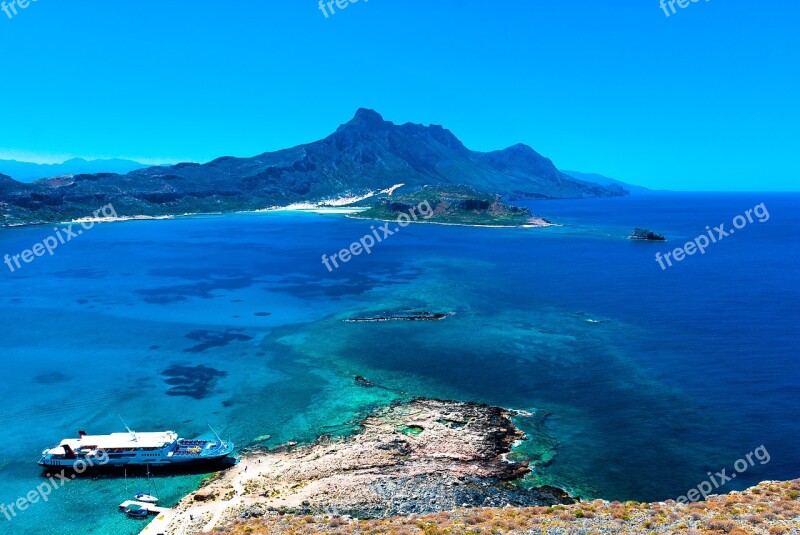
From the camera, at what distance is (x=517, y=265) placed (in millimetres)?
167875

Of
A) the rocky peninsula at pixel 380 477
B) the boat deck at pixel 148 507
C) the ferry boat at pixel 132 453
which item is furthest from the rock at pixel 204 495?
the ferry boat at pixel 132 453

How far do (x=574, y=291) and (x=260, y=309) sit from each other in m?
77.1

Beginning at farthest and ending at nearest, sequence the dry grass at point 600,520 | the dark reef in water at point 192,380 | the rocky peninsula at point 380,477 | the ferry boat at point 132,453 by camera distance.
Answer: the dark reef in water at point 192,380 → the ferry boat at point 132,453 → the rocky peninsula at point 380,477 → the dry grass at point 600,520

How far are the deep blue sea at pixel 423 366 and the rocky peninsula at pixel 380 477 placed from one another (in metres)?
3.18

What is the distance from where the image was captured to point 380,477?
48.2m

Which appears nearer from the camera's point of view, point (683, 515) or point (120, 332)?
point (683, 515)

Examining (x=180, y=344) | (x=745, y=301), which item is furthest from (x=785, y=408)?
(x=180, y=344)

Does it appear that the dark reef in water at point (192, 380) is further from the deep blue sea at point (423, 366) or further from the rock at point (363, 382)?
the rock at point (363, 382)

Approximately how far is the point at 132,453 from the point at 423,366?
132ft

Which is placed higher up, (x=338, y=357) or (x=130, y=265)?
(x=130, y=265)

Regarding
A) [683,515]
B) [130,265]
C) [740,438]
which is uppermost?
[130,265]

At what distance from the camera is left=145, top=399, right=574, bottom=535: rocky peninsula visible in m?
43.2

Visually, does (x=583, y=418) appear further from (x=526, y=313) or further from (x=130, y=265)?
(x=130, y=265)

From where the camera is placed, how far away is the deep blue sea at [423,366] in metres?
51.0
